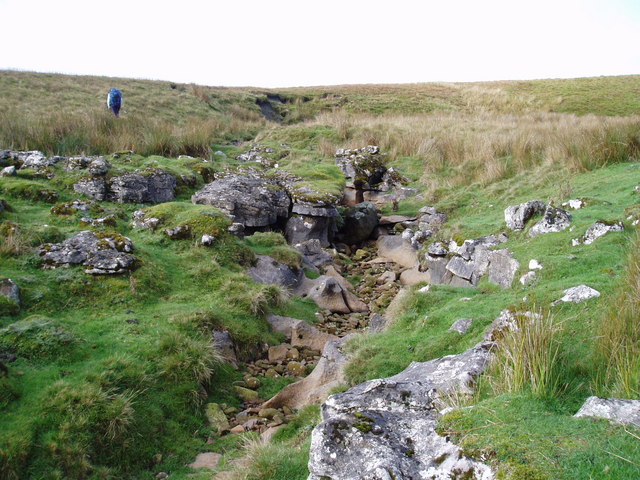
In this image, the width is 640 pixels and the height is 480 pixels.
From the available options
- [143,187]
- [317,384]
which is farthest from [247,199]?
[317,384]

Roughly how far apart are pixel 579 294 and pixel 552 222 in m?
3.49

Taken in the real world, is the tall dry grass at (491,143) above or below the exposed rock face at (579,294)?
above

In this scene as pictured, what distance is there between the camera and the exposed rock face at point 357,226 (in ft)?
44.4

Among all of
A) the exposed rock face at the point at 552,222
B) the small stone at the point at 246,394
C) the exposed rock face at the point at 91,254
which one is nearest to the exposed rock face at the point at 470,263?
the exposed rock face at the point at 552,222

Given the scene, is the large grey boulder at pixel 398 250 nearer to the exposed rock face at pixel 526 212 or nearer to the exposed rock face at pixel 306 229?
the exposed rock face at pixel 306 229

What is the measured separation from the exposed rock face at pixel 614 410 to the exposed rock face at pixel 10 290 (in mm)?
6756

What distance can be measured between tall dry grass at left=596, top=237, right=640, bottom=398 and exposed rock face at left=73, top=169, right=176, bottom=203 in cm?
1005

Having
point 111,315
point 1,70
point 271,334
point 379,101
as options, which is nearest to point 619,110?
point 379,101

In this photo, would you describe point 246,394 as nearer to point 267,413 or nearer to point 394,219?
point 267,413

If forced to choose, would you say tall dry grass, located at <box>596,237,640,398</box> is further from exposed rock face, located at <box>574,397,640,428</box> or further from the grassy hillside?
exposed rock face, located at <box>574,397,640,428</box>

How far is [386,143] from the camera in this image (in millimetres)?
19953

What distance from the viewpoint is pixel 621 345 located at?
345 cm

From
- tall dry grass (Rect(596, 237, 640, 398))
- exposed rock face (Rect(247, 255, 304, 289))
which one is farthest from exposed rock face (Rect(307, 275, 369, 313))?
tall dry grass (Rect(596, 237, 640, 398))

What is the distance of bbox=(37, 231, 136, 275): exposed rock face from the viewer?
759 cm
